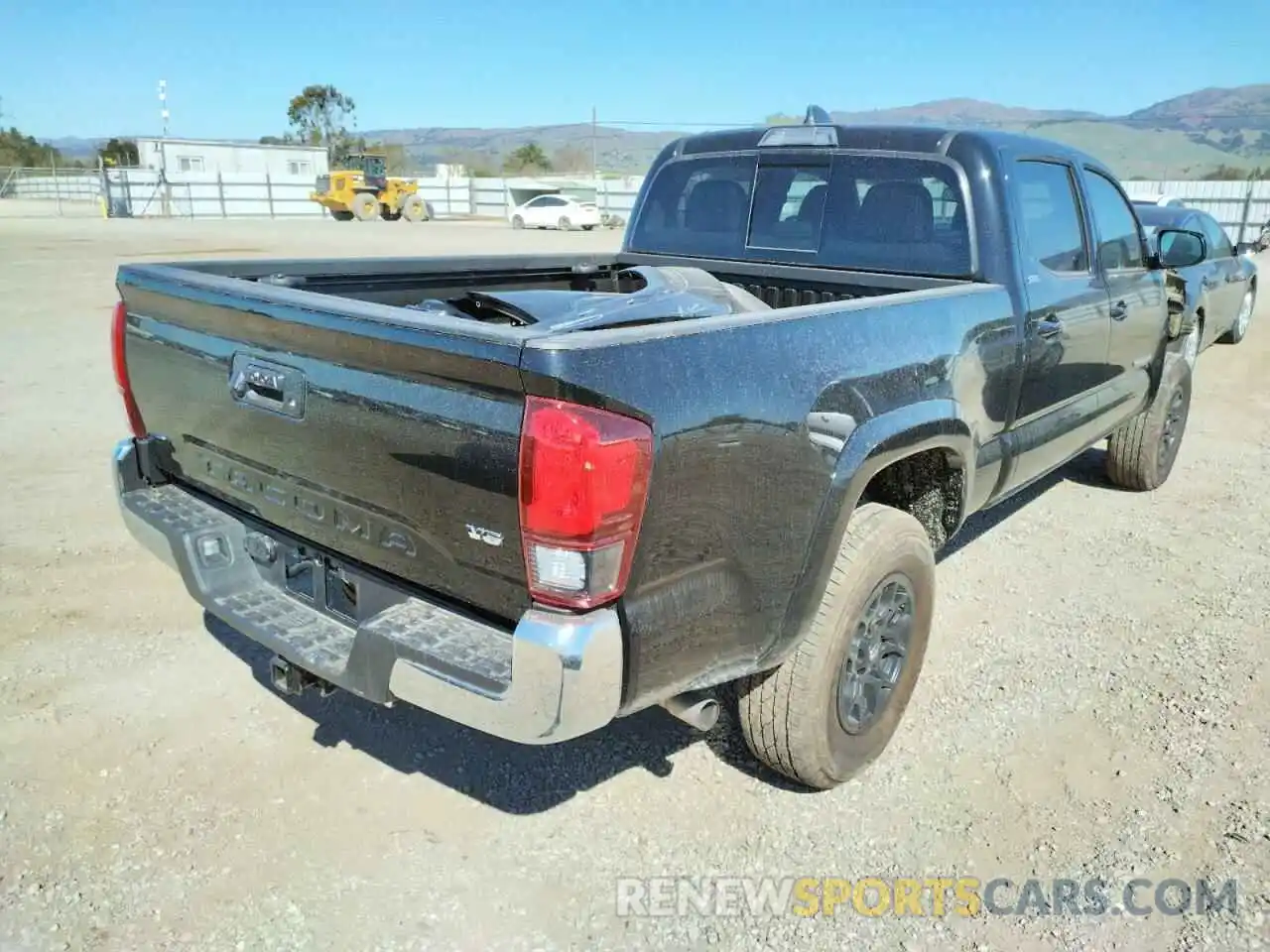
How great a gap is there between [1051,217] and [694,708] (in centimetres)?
273

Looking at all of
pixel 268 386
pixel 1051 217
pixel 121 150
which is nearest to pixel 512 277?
pixel 268 386

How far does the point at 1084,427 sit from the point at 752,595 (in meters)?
2.77

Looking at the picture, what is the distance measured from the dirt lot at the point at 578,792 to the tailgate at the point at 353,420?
0.86 m

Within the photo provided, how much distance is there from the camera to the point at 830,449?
2.65 meters

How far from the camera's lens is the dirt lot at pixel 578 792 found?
2.57 meters

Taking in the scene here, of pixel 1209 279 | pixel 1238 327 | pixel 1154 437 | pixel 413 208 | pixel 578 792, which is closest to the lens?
pixel 578 792

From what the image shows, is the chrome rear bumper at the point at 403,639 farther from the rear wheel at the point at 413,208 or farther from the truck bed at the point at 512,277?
the rear wheel at the point at 413,208

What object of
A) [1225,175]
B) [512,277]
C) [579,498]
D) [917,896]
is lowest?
[917,896]

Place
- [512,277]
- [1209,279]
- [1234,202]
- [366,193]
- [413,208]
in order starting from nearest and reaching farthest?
1. [512,277]
2. [1209,279]
3. [1234,202]
4. [366,193]
5. [413,208]

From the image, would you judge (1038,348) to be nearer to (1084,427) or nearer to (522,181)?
(1084,427)

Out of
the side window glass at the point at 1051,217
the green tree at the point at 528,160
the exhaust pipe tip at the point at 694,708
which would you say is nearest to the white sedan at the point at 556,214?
the side window glass at the point at 1051,217

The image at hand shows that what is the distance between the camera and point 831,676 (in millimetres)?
2887

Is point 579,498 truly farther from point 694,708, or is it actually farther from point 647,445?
point 694,708

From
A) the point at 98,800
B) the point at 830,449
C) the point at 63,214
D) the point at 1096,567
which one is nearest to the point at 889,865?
the point at 830,449
